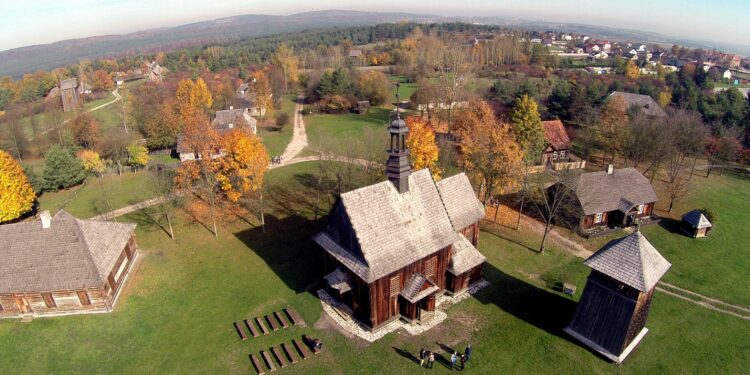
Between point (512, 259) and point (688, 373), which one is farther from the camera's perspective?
point (512, 259)

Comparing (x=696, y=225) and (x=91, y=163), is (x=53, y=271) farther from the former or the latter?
(x=696, y=225)

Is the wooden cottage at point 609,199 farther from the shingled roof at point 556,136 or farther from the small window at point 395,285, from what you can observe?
the small window at point 395,285

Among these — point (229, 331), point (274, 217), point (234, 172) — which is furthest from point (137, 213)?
point (229, 331)

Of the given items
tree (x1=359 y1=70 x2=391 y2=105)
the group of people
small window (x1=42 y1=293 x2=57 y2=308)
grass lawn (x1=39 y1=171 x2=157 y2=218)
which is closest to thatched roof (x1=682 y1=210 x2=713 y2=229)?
the group of people

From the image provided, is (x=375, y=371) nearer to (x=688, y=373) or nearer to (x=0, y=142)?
(x=688, y=373)

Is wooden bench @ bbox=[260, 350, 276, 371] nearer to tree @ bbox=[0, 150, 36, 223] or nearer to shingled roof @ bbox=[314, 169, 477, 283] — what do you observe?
shingled roof @ bbox=[314, 169, 477, 283]

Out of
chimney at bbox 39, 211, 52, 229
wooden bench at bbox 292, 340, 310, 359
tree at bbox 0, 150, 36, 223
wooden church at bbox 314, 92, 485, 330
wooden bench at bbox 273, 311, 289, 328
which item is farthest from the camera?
tree at bbox 0, 150, 36, 223
